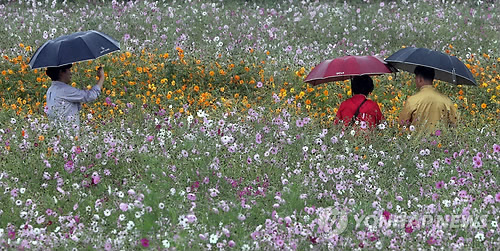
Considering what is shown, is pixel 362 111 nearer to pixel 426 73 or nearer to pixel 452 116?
pixel 426 73

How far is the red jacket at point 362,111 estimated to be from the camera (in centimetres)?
698

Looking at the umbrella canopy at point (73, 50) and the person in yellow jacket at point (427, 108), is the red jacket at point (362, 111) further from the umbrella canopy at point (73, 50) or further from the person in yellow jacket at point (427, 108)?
the umbrella canopy at point (73, 50)

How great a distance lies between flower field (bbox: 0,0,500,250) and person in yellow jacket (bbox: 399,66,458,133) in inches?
7.3

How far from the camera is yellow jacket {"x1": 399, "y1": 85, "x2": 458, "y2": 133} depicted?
279 inches

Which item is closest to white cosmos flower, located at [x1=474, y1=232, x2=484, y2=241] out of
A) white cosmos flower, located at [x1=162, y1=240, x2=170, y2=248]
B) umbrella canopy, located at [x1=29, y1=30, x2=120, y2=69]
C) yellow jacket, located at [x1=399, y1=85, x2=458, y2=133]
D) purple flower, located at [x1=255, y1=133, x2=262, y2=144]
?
white cosmos flower, located at [x1=162, y1=240, x2=170, y2=248]

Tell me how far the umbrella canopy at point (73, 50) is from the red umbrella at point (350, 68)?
7.08 ft

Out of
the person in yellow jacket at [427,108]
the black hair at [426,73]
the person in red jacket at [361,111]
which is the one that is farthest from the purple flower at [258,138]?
the black hair at [426,73]

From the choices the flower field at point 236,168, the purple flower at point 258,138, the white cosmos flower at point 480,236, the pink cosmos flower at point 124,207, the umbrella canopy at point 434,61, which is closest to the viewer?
the white cosmos flower at point 480,236

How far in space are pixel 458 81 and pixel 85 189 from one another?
4.06 m

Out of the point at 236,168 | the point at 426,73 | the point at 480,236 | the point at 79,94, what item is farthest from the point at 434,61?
the point at 79,94

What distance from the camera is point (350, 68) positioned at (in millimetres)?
7227

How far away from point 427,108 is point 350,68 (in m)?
0.85

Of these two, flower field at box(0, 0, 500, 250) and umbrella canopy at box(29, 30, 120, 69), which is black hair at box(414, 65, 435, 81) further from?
umbrella canopy at box(29, 30, 120, 69)

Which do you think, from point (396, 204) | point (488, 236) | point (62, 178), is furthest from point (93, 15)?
point (488, 236)
